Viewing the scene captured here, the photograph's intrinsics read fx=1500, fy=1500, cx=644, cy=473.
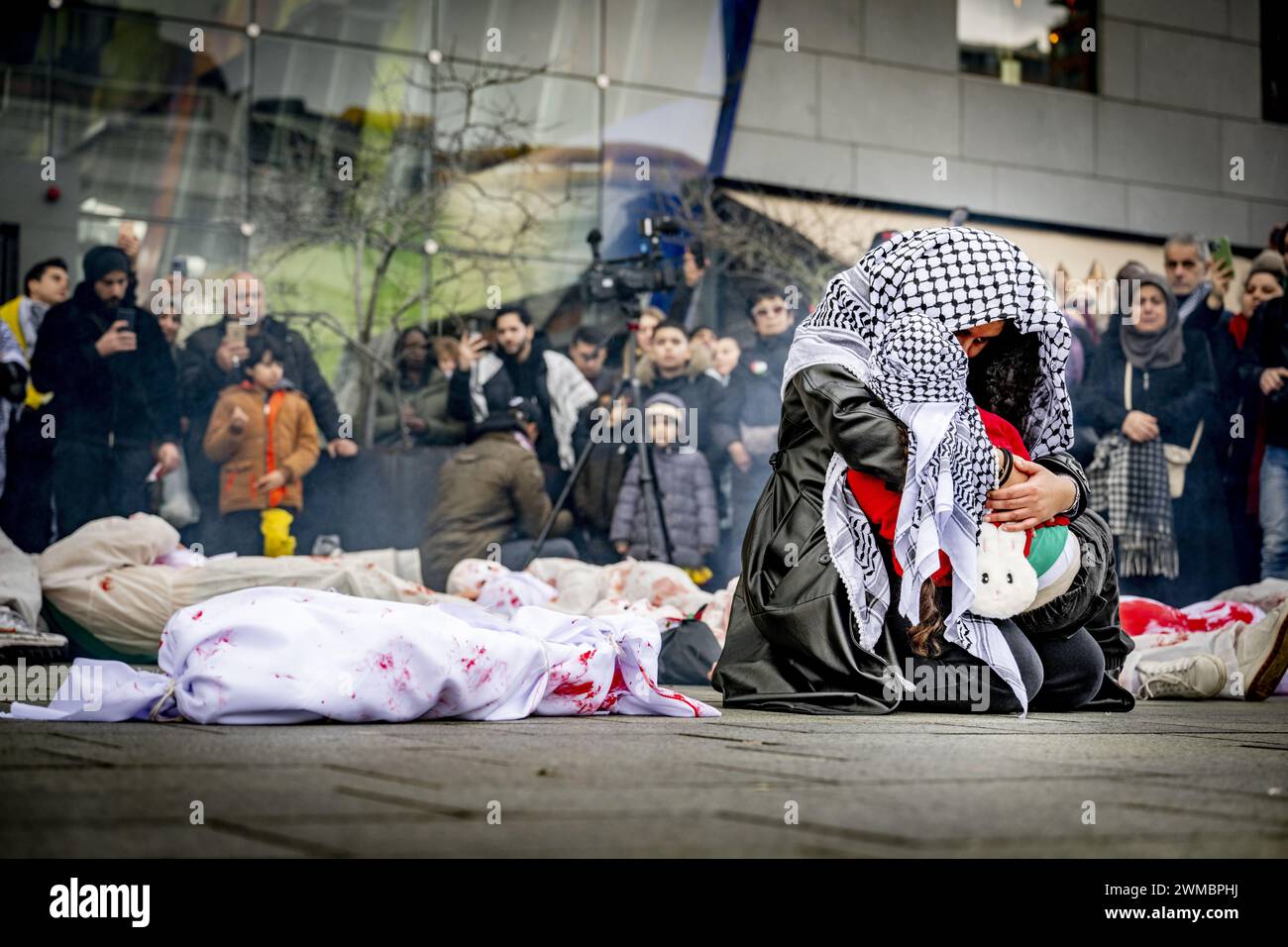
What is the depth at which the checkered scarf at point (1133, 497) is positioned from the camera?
8492 mm

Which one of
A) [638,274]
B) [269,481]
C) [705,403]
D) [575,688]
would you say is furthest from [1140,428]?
[575,688]

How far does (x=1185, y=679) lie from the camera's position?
5.23 m

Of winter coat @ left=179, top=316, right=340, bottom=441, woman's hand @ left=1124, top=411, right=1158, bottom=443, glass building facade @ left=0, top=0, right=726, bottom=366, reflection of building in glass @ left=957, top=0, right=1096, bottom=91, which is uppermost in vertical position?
reflection of building in glass @ left=957, top=0, right=1096, bottom=91

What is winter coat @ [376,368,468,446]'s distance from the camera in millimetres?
8508

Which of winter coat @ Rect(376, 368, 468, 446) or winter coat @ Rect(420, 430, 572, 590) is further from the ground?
winter coat @ Rect(376, 368, 468, 446)

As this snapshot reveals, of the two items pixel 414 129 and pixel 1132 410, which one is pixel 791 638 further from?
pixel 414 129

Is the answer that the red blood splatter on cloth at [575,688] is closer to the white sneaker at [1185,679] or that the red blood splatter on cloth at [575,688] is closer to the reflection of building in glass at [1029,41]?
the white sneaker at [1185,679]

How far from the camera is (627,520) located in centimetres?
809

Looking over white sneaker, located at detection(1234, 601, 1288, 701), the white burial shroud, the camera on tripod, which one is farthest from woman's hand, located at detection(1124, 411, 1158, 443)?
the white burial shroud

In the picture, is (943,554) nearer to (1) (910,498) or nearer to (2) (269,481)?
(1) (910,498)

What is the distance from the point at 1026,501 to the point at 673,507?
438 centimetres

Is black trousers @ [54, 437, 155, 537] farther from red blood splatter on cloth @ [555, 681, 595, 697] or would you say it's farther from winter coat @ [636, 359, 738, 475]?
red blood splatter on cloth @ [555, 681, 595, 697]

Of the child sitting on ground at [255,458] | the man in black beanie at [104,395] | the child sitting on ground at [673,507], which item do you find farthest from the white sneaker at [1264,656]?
the man in black beanie at [104,395]
